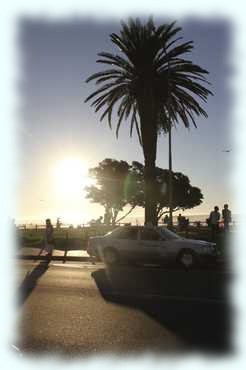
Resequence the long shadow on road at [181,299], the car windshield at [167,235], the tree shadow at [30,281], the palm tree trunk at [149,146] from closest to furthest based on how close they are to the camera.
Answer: the long shadow on road at [181,299]
the tree shadow at [30,281]
the car windshield at [167,235]
the palm tree trunk at [149,146]

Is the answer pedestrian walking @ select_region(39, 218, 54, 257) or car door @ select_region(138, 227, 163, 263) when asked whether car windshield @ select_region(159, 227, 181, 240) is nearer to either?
car door @ select_region(138, 227, 163, 263)

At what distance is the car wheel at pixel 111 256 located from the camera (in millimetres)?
19156

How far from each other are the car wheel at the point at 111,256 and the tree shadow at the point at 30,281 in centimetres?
187

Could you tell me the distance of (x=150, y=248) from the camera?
18750 millimetres

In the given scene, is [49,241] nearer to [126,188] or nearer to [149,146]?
[149,146]

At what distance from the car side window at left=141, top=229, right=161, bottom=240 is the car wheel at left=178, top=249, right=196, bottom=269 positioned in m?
1.01

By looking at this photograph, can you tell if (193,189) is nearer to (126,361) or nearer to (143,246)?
(143,246)

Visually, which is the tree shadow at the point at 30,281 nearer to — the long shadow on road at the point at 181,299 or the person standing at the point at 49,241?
the long shadow on road at the point at 181,299

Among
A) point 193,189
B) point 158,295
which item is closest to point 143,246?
point 158,295

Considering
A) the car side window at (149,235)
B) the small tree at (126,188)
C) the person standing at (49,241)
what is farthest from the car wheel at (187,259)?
the small tree at (126,188)

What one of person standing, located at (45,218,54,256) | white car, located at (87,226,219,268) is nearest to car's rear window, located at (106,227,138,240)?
white car, located at (87,226,219,268)

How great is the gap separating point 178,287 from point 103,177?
69544 millimetres

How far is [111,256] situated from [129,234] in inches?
34.9

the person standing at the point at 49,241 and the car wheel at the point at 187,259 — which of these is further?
the person standing at the point at 49,241
